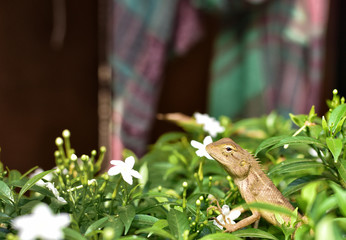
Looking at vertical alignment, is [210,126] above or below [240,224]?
above

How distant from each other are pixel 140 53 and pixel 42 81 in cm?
57

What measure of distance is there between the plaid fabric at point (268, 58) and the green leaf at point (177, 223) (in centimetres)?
167

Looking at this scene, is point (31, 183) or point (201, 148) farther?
point (201, 148)

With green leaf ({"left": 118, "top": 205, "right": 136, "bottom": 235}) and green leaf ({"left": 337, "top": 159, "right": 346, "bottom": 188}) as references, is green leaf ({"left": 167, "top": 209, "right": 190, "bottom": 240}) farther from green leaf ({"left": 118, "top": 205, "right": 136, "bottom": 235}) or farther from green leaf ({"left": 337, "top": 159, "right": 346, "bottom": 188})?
green leaf ({"left": 337, "top": 159, "right": 346, "bottom": 188})

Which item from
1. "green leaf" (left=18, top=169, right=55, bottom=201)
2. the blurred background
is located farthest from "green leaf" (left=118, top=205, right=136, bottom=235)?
the blurred background

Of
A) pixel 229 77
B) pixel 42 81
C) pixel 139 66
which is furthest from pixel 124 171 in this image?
pixel 42 81

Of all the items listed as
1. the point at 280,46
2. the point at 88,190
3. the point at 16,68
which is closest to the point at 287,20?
the point at 280,46

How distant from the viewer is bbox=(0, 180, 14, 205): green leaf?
569 mm

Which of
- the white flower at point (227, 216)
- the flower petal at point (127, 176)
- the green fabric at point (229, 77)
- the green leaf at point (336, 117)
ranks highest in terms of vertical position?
the green fabric at point (229, 77)

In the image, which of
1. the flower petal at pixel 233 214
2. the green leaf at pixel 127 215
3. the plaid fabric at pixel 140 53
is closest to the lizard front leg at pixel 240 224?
the flower petal at pixel 233 214

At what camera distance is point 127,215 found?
56cm

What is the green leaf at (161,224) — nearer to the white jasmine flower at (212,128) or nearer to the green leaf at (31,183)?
the green leaf at (31,183)

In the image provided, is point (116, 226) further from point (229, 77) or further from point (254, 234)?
point (229, 77)

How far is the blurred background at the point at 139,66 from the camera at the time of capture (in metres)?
2.07
